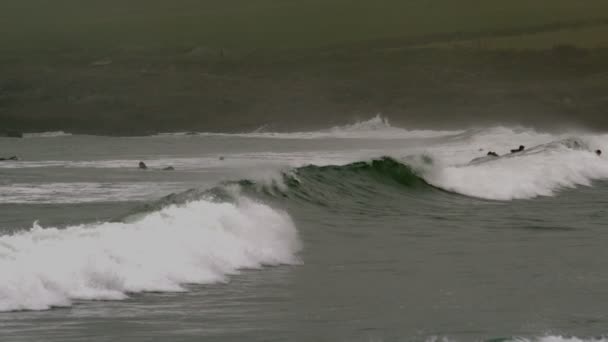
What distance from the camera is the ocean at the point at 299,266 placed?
32.7 feet

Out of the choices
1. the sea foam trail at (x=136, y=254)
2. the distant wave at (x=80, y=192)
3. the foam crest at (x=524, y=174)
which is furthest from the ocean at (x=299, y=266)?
the foam crest at (x=524, y=174)

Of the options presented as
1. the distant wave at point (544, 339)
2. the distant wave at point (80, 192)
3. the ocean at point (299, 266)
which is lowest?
the distant wave at point (544, 339)

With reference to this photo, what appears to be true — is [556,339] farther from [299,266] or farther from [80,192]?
[80,192]

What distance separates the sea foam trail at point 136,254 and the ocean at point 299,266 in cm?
2

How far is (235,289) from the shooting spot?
1218cm

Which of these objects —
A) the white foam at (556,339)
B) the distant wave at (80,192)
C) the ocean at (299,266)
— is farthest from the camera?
the distant wave at (80,192)

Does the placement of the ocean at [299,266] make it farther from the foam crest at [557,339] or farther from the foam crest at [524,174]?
the foam crest at [524,174]

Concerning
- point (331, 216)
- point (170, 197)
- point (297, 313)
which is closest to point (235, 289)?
point (297, 313)

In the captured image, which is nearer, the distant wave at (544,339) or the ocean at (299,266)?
the distant wave at (544,339)

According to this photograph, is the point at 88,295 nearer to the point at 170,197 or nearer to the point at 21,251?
the point at 21,251

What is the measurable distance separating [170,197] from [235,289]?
6.58 metres

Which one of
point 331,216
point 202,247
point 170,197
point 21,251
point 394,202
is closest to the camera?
A: point 21,251

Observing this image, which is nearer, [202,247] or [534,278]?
[534,278]

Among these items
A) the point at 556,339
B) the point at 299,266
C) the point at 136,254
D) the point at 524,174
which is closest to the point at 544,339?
the point at 556,339
